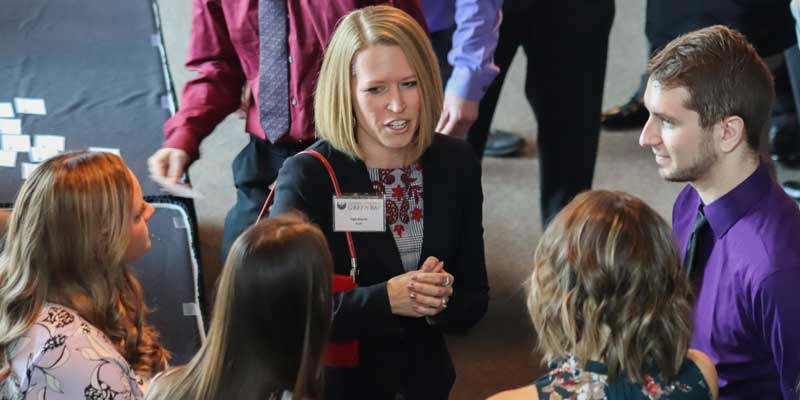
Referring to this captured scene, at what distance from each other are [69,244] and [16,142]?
5.47ft

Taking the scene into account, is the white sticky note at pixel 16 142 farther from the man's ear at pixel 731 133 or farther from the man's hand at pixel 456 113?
the man's ear at pixel 731 133

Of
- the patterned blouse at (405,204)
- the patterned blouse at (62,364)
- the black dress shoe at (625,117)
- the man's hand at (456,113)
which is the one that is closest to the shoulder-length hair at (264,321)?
the patterned blouse at (62,364)

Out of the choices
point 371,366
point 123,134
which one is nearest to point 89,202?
point 371,366

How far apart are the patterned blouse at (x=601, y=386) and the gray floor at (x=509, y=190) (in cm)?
111

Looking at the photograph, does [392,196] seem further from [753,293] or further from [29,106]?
[29,106]

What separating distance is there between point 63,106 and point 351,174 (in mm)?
1845

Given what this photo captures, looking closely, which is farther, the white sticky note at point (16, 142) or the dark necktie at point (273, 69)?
the white sticky note at point (16, 142)

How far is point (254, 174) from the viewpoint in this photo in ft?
10.1

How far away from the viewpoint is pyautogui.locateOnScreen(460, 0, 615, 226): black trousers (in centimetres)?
358

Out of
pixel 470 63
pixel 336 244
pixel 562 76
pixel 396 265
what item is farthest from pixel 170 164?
pixel 562 76

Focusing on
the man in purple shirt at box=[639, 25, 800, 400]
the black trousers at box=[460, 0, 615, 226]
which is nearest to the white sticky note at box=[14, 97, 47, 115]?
the black trousers at box=[460, 0, 615, 226]

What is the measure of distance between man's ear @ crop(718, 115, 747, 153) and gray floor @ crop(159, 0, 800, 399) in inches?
33.3

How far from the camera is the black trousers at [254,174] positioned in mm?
3043

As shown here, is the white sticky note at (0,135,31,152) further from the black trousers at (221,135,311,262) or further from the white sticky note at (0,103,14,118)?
the black trousers at (221,135,311,262)
